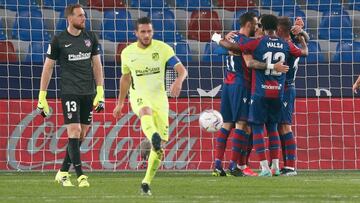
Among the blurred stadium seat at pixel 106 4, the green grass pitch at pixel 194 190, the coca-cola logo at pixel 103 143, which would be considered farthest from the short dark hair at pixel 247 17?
the blurred stadium seat at pixel 106 4

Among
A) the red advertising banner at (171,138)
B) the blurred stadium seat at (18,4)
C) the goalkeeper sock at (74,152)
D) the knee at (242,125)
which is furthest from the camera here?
the blurred stadium seat at (18,4)

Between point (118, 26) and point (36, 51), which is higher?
point (118, 26)

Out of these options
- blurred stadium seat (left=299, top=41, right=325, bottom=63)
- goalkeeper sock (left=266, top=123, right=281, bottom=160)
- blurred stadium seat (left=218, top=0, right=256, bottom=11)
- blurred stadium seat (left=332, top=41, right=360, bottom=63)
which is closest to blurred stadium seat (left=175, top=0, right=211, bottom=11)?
blurred stadium seat (left=218, top=0, right=256, bottom=11)

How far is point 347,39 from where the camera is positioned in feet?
60.3

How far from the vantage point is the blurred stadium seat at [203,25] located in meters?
18.5

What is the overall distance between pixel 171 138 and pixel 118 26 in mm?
3679

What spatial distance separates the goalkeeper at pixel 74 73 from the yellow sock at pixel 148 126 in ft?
5.48

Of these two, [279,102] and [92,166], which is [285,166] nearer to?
[279,102]

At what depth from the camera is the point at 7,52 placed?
56.9 ft

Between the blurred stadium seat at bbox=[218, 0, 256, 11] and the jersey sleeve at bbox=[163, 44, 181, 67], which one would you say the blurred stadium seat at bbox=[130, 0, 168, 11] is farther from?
the jersey sleeve at bbox=[163, 44, 181, 67]

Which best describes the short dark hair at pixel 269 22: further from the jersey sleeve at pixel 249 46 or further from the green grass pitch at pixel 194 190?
the green grass pitch at pixel 194 190

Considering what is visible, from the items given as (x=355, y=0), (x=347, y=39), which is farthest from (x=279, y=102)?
(x=355, y=0)

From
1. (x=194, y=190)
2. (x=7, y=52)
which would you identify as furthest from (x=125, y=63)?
(x=7, y=52)

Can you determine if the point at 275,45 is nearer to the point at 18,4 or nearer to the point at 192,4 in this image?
the point at 192,4
